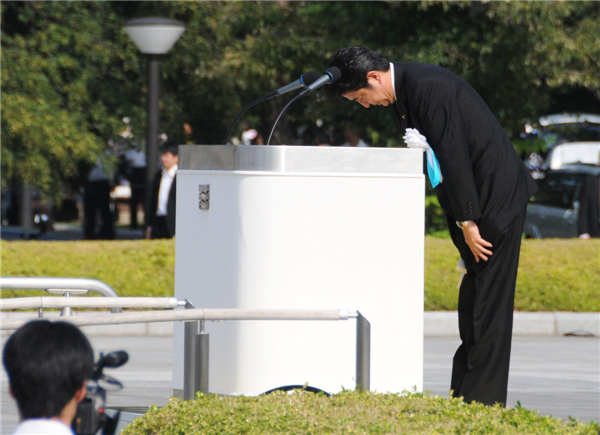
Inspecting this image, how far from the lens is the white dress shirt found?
428 inches

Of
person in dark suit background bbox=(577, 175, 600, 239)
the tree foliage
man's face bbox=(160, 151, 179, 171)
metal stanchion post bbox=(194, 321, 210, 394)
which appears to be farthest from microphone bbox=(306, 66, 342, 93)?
person in dark suit background bbox=(577, 175, 600, 239)

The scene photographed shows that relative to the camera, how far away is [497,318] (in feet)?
13.0

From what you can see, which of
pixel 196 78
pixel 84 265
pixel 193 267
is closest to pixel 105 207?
pixel 196 78

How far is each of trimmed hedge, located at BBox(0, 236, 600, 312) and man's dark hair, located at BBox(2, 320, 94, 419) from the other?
23.8 feet

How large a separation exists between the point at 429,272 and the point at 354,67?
5840 millimetres

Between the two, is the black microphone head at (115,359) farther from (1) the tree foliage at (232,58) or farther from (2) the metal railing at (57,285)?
(1) the tree foliage at (232,58)

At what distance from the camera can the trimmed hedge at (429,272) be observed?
375 inches

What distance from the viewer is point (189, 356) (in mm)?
3734

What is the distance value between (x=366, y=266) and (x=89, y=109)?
1136 cm

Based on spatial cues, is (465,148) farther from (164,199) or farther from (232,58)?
(232,58)

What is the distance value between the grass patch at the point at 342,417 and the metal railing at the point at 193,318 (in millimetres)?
179

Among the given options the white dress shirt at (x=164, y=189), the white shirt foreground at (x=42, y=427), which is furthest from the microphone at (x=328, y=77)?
the white dress shirt at (x=164, y=189)

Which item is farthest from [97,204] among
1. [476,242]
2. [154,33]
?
[476,242]

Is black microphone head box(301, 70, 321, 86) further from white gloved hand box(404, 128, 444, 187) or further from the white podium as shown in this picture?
white gloved hand box(404, 128, 444, 187)
